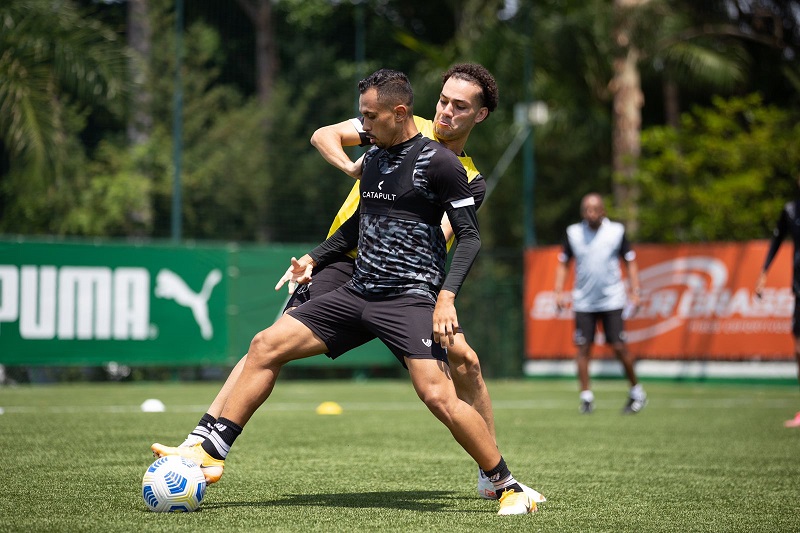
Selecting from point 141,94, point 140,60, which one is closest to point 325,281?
point 140,60

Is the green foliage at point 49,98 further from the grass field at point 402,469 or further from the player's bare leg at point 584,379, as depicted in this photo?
the player's bare leg at point 584,379

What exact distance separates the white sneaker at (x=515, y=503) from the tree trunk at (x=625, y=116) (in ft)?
62.7

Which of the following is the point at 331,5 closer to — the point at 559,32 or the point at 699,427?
the point at 559,32

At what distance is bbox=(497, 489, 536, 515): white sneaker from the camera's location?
228 inches

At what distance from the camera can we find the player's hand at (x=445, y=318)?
18.1 ft

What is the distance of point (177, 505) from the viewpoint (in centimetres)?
558

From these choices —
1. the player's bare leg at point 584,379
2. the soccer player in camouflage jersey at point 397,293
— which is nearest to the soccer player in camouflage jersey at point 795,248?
the player's bare leg at point 584,379

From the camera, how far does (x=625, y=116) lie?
83.3ft

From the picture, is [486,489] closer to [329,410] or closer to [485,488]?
[485,488]

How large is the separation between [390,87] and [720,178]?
19.7m

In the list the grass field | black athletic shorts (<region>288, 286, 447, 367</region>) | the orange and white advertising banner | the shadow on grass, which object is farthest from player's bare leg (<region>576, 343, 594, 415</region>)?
black athletic shorts (<region>288, 286, 447, 367</region>)

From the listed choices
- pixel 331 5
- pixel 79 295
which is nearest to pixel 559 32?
pixel 331 5

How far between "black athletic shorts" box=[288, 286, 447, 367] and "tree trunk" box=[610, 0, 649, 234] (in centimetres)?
1917

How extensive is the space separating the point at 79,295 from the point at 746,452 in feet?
37.7
